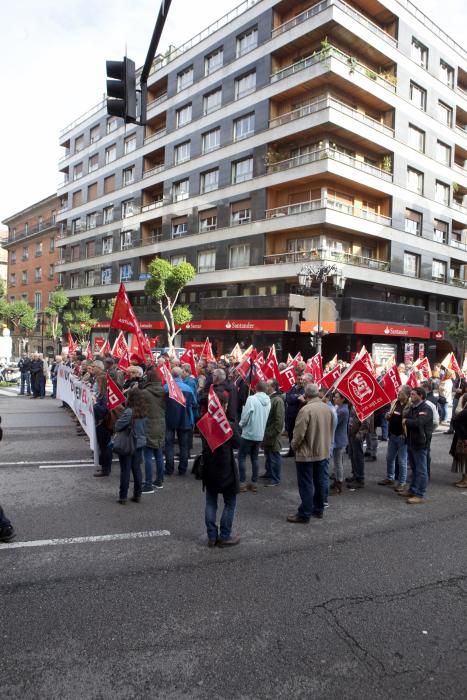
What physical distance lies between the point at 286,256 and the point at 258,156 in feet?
21.5

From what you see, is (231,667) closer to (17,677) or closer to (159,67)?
(17,677)

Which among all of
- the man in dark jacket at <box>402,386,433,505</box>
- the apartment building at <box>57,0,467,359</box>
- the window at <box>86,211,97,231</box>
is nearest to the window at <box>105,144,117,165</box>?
the window at <box>86,211,97,231</box>

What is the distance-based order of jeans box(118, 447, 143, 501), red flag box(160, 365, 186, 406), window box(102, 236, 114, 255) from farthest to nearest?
window box(102, 236, 114, 255), red flag box(160, 365, 186, 406), jeans box(118, 447, 143, 501)

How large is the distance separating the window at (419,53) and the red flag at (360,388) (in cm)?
3048

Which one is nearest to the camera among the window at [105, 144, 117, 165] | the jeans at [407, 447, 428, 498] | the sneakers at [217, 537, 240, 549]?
the sneakers at [217, 537, 240, 549]

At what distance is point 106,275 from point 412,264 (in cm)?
2545

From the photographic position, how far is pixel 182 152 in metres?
35.3

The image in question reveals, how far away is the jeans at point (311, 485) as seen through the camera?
20.2ft

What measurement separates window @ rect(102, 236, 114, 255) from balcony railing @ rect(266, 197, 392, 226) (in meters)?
19.1

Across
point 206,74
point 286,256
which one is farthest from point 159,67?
point 286,256

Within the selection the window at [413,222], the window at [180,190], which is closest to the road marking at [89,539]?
the window at [413,222]

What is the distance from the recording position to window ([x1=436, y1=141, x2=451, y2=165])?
32.4 m

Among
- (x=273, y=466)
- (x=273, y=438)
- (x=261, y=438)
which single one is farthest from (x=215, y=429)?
(x=273, y=466)

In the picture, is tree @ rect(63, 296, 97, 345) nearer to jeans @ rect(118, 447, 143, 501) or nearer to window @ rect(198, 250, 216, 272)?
window @ rect(198, 250, 216, 272)
